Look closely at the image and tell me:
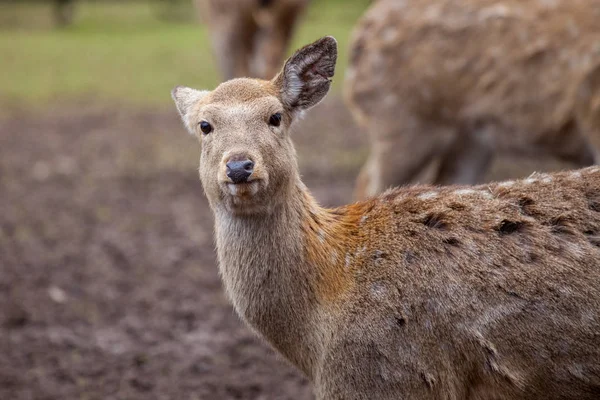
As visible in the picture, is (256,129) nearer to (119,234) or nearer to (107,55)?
(119,234)

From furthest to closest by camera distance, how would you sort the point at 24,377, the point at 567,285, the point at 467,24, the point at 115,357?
1. the point at 467,24
2. the point at 115,357
3. the point at 24,377
4. the point at 567,285

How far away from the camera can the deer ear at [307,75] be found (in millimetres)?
4043

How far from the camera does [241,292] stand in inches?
158

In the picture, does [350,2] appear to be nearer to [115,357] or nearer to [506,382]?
[115,357]

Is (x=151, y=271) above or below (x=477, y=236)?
below

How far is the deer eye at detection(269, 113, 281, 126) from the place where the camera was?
3.91 metres

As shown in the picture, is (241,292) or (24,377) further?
(24,377)

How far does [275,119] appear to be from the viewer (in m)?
3.94

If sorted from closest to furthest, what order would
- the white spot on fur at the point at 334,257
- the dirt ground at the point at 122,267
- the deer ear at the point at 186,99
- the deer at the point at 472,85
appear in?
the white spot on fur at the point at 334,257, the deer ear at the point at 186,99, the dirt ground at the point at 122,267, the deer at the point at 472,85

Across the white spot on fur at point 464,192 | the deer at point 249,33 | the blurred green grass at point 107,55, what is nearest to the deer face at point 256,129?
the white spot on fur at point 464,192

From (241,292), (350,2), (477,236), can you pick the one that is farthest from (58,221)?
(350,2)

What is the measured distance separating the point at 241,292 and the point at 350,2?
27.3 metres

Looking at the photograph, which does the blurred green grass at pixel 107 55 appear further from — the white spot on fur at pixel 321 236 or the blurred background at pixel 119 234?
the white spot on fur at pixel 321 236

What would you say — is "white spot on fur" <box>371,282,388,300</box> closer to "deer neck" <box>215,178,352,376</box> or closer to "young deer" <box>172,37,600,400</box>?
"young deer" <box>172,37,600,400</box>
